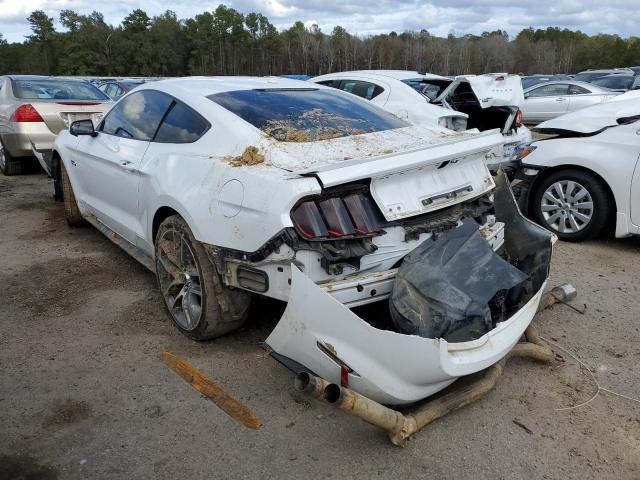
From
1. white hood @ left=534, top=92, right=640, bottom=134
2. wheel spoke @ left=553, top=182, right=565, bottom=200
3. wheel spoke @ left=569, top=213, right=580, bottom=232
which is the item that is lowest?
wheel spoke @ left=569, top=213, right=580, bottom=232

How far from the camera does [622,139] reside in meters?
5.16

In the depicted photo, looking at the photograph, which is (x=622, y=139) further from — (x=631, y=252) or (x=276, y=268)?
(x=276, y=268)

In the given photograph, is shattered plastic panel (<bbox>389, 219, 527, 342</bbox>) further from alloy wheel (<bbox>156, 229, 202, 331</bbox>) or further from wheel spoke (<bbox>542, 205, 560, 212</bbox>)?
wheel spoke (<bbox>542, 205, 560, 212</bbox>)

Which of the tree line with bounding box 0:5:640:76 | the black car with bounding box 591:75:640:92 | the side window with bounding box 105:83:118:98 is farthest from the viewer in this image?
the tree line with bounding box 0:5:640:76

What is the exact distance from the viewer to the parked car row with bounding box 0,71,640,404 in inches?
96.0

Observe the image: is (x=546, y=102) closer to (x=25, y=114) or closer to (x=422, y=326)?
(x=25, y=114)

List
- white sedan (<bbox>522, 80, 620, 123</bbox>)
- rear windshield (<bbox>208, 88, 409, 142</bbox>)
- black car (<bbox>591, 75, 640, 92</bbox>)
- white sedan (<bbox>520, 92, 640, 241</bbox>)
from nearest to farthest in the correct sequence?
1. rear windshield (<bbox>208, 88, 409, 142</bbox>)
2. white sedan (<bbox>520, 92, 640, 241</bbox>)
3. white sedan (<bbox>522, 80, 620, 123</bbox>)
4. black car (<bbox>591, 75, 640, 92</bbox>)

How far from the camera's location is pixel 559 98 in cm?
1477

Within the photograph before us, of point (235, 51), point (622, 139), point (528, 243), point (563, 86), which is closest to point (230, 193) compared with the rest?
point (528, 243)

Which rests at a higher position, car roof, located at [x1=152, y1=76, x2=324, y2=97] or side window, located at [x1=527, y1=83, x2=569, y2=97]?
car roof, located at [x1=152, y1=76, x2=324, y2=97]

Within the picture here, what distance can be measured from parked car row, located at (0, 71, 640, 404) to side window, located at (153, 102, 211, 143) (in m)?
0.01

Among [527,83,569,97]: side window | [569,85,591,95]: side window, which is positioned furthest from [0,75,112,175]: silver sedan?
[569,85,591,95]: side window

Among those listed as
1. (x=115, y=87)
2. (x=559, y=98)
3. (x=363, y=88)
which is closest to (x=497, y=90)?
(x=363, y=88)

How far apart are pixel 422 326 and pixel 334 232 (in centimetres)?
62
